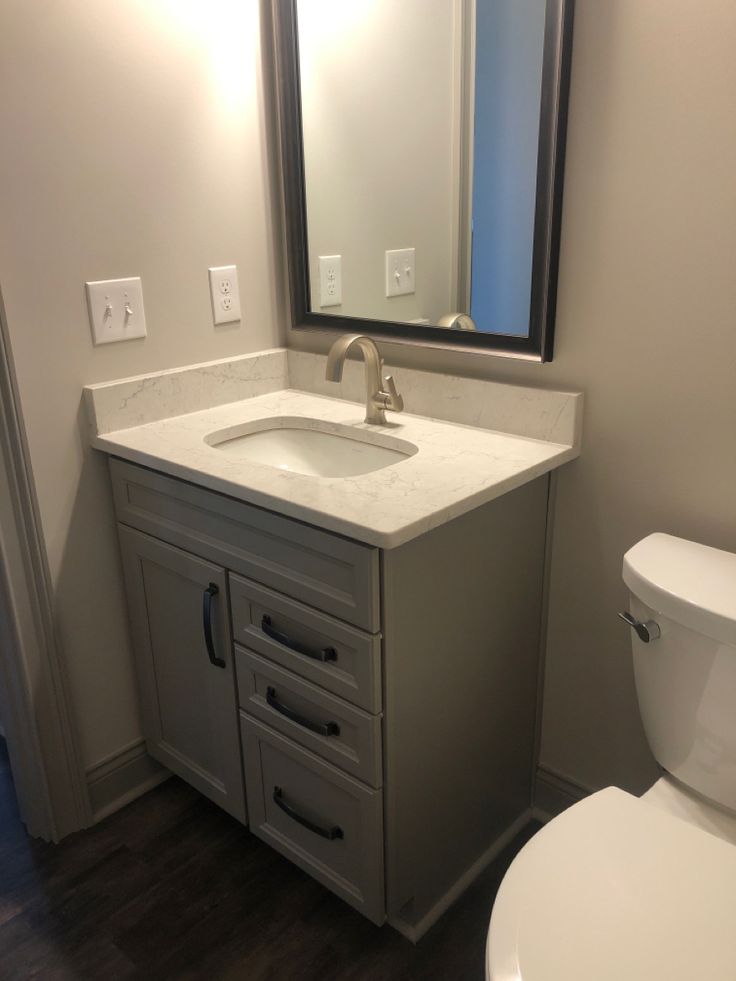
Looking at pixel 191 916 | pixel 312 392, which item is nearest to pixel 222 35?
pixel 312 392

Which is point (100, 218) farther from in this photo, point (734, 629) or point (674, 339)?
point (734, 629)

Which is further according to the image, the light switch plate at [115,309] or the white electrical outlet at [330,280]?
the white electrical outlet at [330,280]

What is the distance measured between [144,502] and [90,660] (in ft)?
1.29

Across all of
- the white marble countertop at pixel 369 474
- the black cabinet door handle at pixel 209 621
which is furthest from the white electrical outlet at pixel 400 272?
the black cabinet door handle at pixel 209 621

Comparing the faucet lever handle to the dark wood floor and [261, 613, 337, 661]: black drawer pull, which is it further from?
the dark wood floor

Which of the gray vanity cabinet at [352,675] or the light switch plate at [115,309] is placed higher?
the light switch plate at [115,309]

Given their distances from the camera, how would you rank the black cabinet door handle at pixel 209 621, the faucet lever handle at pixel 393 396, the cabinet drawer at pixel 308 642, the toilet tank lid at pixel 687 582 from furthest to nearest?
1. the faucet lever handle at pixel 393 396
2. the black cabinet door handle at pixel 209 621
3. the cabinet drawer at pixel 308 642
4. the toilet tank lid at pixel 687 582

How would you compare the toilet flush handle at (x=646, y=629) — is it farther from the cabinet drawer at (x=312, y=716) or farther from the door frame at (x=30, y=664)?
the door frame at (x=30, y=664)

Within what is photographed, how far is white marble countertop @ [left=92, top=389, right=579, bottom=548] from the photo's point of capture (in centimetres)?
116

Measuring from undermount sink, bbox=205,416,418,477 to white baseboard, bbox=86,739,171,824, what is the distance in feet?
2.39

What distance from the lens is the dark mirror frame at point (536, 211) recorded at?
1260 mm

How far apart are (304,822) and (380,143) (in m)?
1.35

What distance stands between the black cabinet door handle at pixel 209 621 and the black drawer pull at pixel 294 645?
128 mm

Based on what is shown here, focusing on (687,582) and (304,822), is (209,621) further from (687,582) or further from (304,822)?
(687,582)
